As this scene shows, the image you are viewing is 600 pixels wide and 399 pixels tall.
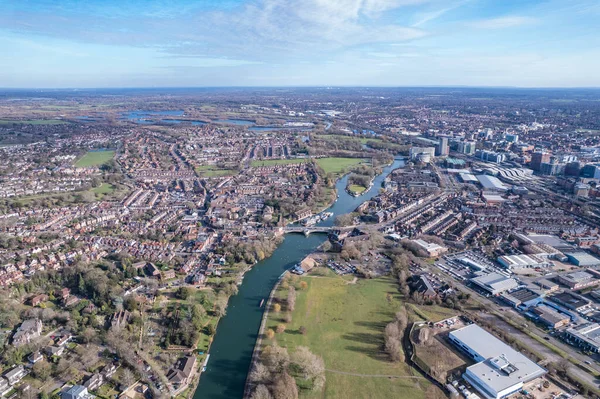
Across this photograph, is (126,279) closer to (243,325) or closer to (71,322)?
(71,322)

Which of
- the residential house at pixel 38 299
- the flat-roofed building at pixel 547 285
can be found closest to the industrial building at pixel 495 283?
the flat-roofed building at pixel 547 285

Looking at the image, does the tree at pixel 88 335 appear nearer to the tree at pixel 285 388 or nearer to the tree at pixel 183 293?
the tree at pixel 183 293

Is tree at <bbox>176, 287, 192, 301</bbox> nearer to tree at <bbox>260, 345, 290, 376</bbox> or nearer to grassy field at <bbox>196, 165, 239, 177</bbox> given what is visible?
tree at <bbox>260, 345, 290, 376</bbox>

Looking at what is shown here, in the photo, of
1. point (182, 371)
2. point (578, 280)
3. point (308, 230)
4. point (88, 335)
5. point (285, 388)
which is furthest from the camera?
point (308, 230)

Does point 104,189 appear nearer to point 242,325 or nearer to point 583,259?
point 242,325

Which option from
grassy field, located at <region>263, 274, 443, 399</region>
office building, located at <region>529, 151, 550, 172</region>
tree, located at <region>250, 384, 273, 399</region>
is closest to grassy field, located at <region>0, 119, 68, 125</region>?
grassy field, located at <region>263, 274, 443, 399</region>

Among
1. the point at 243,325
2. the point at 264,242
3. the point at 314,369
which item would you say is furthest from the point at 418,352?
the point at 264,242

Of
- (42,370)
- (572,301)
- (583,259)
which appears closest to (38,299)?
(42,370)
